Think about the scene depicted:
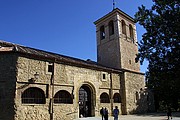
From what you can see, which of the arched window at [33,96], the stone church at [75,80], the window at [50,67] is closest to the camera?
the stone church at [75,80]

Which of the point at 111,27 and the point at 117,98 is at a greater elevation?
the point at 111,27

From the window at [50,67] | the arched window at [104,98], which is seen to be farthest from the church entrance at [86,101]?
the window at [50,67]

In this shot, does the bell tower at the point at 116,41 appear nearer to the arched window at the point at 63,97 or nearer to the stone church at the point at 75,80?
the stone church at the point at 75,80

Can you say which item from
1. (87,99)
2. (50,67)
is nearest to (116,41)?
(87,99)

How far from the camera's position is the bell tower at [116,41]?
74.0ft

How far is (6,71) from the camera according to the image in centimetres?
1291

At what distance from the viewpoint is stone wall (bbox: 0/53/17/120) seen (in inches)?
481

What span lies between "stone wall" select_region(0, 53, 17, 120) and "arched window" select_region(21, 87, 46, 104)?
3.18 ft

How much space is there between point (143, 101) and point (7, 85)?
1675 centimetres

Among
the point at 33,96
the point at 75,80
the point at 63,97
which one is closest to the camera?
the point at 33,96

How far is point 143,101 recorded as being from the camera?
22.5 metres

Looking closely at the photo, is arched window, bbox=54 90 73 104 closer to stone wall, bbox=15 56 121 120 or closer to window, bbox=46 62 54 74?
stone wall, bbox=15 56 121 120

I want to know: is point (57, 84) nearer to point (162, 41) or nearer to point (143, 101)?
point (162, 41)

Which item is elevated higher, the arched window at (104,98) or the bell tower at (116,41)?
the bell tower at (116,41)
